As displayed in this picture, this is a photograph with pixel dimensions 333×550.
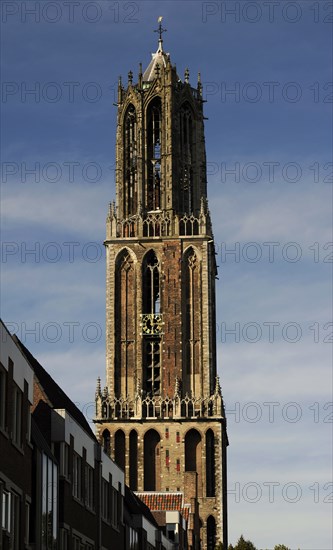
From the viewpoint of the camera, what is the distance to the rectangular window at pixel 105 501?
160 ft

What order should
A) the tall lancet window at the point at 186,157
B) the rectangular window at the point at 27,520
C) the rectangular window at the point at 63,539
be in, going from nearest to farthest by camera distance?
1. the rectangular window at the point at 27,520
2. the rectangular window at the point at 63,539
3. the tall lancet window at the point at 186,157

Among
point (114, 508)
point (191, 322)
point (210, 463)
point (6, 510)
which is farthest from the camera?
point (191, 322)

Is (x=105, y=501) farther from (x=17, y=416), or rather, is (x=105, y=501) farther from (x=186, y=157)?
(x=186, y=157)

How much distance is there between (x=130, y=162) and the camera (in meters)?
107

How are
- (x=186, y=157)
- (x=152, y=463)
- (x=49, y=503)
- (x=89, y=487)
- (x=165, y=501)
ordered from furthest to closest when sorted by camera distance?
(x=186, y=157) → (x=152, y=463) → (x=165, y=501) → (x=89, y=487) → (x=49, y=503)

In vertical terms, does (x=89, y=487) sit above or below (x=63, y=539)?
above

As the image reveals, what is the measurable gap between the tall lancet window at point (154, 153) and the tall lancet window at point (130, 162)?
1144 millimetres

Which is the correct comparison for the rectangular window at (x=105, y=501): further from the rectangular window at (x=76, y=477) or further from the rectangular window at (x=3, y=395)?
the rectangular window at (x=3, y=395)

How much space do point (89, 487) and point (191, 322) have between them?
5530cm

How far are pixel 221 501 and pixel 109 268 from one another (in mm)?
21241

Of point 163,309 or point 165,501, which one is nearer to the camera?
point 165,501

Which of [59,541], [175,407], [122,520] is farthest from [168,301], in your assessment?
[59,541]

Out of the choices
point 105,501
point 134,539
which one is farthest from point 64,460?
point 134,539

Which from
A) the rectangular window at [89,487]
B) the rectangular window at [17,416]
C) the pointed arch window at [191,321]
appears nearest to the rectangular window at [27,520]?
the rectangular window at [17,416]
